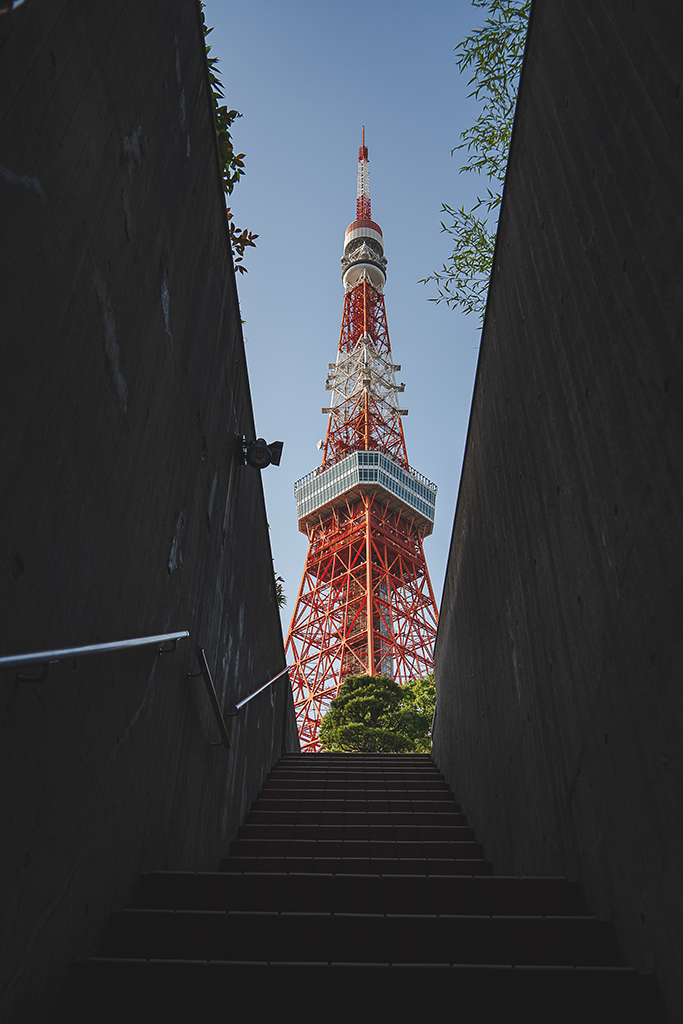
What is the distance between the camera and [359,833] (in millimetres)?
3410

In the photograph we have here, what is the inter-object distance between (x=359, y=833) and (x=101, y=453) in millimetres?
2655

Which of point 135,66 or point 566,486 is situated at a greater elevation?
point 135,66

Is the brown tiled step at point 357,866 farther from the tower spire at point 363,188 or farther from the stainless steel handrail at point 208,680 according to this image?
the tower spire at point 363,188

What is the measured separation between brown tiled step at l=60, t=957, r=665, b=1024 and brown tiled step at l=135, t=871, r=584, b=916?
53cm

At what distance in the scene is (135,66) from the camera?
75.6 inches

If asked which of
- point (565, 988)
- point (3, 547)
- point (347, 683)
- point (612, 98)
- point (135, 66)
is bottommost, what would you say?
point (565, 988)

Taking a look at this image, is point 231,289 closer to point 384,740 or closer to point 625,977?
point 625,977

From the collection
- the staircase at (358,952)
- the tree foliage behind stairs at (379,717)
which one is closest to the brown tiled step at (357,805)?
the staircase at (358,952)

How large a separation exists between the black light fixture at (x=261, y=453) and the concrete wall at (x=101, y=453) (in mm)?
593

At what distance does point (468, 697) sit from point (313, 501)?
2371 cm

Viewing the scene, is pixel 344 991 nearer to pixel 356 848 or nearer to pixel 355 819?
pixel 356 848

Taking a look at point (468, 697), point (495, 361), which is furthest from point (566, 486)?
point (468, 697)

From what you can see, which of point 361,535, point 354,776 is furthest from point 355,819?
point 361,535

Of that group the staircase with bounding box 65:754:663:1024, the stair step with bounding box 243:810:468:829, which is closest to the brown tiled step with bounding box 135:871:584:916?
the staircase with bounding box 65:754:663:1024
